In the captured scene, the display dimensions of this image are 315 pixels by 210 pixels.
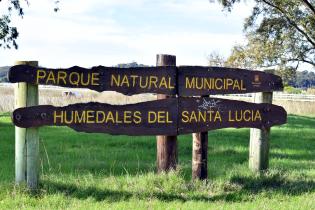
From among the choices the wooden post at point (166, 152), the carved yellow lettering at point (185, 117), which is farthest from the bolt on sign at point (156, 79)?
the wooden post at point (166, 152)

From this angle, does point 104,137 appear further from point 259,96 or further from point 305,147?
point 259,96

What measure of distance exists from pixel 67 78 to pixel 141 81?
995mm

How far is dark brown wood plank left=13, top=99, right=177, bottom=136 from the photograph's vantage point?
20.3ft

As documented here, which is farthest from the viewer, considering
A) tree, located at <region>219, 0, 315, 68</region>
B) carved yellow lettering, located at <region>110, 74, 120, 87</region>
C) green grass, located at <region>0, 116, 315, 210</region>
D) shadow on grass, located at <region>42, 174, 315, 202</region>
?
tree, located at <region>219, 0, 315, 68</region>

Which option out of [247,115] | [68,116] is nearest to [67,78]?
[68,116]

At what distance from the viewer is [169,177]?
264 inches

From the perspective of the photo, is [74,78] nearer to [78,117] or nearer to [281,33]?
[78,117]

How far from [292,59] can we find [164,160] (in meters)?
24.7

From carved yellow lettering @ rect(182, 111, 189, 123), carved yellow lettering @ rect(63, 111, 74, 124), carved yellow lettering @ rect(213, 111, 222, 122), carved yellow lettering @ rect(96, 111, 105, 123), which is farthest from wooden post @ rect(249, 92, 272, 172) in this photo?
carved yellow lettering @ rect(63, 111, 74, 124)

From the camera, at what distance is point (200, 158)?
7.20 metres

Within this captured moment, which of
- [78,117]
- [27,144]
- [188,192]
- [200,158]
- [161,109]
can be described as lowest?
[188,192]

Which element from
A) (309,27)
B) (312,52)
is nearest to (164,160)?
(309,27)

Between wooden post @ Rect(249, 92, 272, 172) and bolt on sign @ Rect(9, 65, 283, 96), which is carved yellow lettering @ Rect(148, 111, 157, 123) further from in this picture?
wooden post @ Rect(249, 92, 272, 172)

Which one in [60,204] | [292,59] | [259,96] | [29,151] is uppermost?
[292,59]
